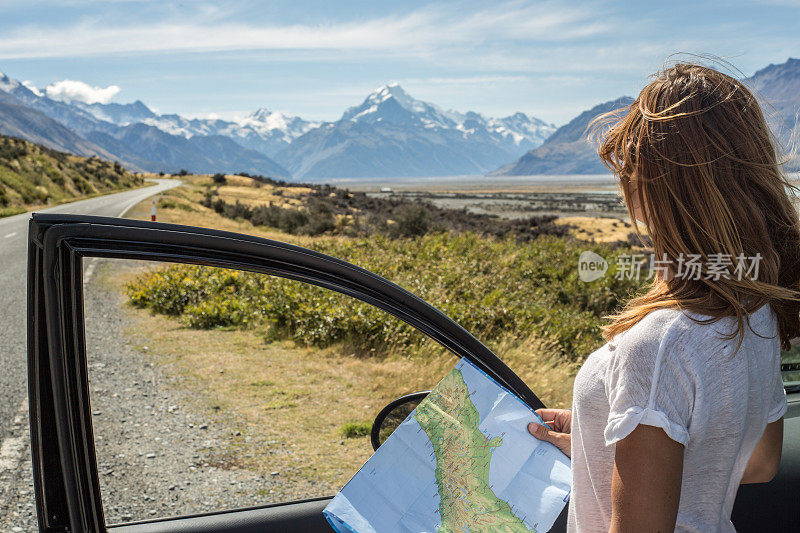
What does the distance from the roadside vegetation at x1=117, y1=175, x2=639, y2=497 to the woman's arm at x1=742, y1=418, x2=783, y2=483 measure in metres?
2.94

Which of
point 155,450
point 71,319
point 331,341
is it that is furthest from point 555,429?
point 331,341

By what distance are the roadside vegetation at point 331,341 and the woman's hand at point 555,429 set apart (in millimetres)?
2623

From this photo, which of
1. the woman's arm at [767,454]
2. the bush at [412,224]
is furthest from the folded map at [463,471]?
the bush at [412,224]

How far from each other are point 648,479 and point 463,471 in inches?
22.5

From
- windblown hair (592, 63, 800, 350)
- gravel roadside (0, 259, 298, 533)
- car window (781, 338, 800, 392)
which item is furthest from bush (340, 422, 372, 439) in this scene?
windblown hair (592, 63, 800, 350)

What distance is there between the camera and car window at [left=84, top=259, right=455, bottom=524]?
3.85 meters

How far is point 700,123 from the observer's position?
0.98 meters

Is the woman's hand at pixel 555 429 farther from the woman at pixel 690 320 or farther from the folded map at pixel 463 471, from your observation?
the woman at pixel 690 320

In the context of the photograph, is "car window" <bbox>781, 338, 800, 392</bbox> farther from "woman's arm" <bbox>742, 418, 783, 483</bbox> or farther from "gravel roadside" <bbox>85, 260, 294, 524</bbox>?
"gravel roadside" <bbox>85, 260, 294, 524</bbox>

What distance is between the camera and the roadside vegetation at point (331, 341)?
4660 millimetres

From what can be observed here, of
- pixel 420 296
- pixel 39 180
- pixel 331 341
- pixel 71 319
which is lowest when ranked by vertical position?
pixel 331 341

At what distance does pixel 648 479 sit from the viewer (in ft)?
2.99

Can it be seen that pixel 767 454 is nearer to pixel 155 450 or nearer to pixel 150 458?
pixel 150 458

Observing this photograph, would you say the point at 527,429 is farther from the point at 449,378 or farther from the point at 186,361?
the point at 186,361
